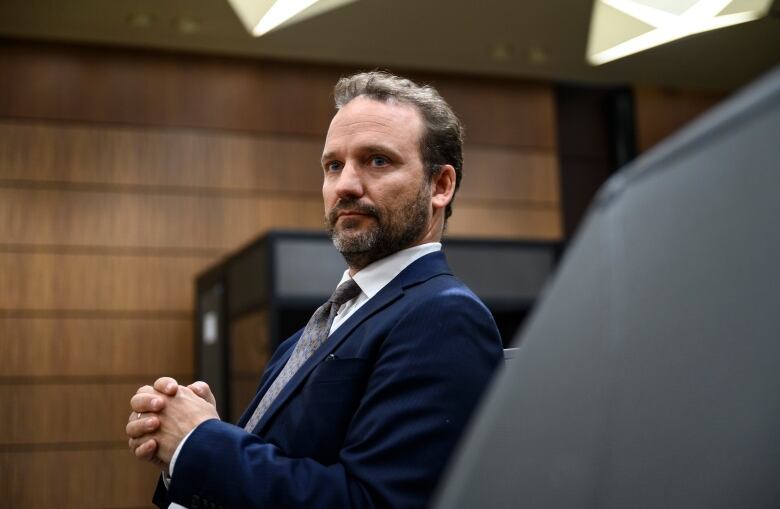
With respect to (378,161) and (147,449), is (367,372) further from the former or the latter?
(378,161)

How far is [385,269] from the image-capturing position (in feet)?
6.46

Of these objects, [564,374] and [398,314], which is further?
[398,314]

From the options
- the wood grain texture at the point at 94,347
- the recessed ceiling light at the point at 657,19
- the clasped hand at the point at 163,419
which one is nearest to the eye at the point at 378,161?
the clasped hand at the point at 163,419

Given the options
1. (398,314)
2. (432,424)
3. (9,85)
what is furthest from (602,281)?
(9,85)

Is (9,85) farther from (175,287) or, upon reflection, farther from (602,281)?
(602,281)

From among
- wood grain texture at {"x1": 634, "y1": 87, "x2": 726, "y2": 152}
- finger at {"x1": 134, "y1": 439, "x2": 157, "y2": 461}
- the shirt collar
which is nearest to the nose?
the shirt collar

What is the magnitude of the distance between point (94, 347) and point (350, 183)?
18.6 ft

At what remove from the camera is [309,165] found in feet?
26.0

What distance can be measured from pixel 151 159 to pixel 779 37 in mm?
5631

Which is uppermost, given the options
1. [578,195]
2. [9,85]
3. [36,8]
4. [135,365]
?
[36,8]

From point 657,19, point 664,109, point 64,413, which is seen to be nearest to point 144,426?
point 64,413

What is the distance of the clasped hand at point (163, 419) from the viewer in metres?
1.65

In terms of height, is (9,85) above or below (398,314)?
above

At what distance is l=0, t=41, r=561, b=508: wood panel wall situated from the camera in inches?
274
